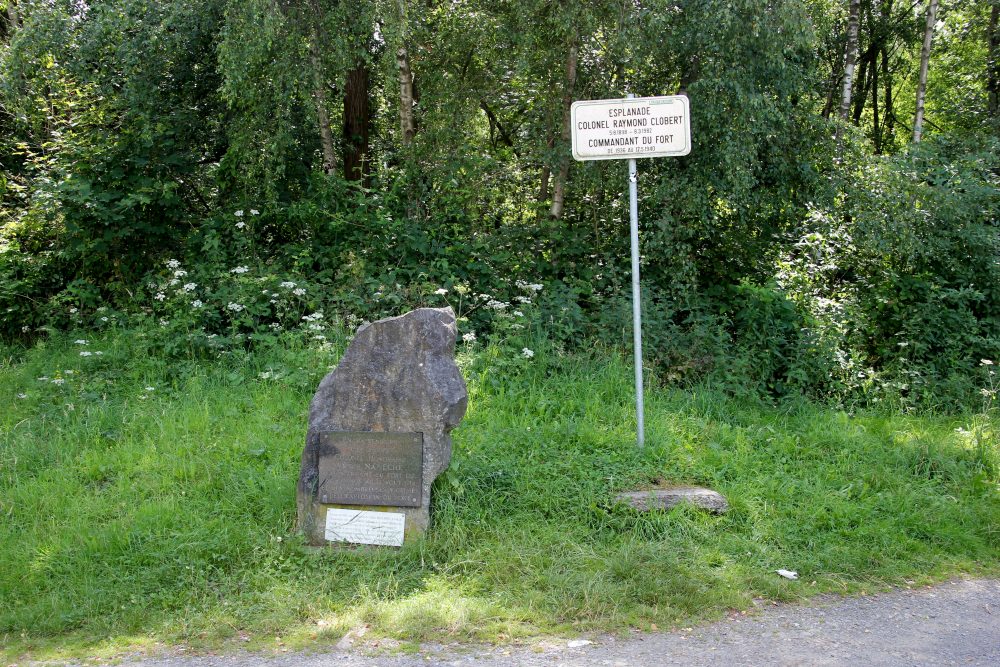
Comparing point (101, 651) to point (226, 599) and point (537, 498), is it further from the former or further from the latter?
point (537, 498)

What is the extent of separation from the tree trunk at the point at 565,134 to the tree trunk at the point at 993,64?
1044 centimetres

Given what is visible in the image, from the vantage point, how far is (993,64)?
608 inches

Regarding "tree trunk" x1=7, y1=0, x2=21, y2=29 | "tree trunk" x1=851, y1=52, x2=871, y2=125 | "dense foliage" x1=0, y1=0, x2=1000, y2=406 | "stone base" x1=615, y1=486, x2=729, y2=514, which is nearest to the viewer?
"stone base" x1=615, y1=486, x2=729, y2=514

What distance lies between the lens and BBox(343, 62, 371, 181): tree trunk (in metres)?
11.2

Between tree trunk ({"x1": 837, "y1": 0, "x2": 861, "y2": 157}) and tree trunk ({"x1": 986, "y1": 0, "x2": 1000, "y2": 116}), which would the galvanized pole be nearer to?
tree trunk ({"x1": 837, "y1": 0, "x2": 861, "y2": 157})

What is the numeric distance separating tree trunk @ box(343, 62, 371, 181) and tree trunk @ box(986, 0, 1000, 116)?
1204 centimetres

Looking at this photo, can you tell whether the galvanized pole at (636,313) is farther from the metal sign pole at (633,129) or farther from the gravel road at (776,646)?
the gravel road at (776,646)

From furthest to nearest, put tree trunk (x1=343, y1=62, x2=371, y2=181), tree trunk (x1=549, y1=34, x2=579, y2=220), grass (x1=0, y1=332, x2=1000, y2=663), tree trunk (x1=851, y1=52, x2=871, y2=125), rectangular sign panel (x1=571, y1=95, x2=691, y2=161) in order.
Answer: tree trunk (x1=851, y1=52, x2=871, y2=125)
tree trunk (x1=343, y1=62, x2=371, y2=181)
tree trunk (x1=549, y1=34, x2=579, y2=220)
rectangular sign panel (x1=571, y1=95, x2=691, y2=161)
grass (x1=0, y1=332, x2=1000, y2=663)

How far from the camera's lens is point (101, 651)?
13.0ft

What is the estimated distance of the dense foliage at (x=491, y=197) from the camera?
819 centimetres

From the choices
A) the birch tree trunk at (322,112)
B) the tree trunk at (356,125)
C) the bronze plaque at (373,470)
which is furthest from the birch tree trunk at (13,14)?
the bronze plaque at (373,470)

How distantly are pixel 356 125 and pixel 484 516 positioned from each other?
781 centimetres

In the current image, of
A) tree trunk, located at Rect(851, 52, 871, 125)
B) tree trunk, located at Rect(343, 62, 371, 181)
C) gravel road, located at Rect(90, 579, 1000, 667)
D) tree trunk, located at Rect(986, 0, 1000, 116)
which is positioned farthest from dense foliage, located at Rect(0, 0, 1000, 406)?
tree trunk, located at Rect(851, 52, 871, 125)

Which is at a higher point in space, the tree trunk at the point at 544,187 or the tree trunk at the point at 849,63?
the tree trunk at the point at 849,63
